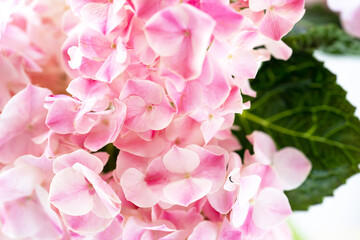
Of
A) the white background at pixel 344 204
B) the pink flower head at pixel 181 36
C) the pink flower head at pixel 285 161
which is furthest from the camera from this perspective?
the white background at pixel 344 204

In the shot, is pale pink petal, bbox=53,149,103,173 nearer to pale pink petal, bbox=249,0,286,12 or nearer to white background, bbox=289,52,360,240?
pale pink petal, bbox=249,0,286,12

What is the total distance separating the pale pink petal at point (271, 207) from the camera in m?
0.27

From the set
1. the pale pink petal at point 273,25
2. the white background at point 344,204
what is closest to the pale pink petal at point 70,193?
the pale pink petal at point 273,25

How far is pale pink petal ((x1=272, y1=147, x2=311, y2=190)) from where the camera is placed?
31 cm

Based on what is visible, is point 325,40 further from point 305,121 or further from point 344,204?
point 344,204

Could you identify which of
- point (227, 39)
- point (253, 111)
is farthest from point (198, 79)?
point (253, 111)

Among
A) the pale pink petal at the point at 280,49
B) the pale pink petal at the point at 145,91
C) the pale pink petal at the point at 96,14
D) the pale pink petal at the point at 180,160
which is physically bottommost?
the pale pink petal at the point at 180,160

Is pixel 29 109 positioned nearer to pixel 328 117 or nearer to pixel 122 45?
pixel 122 45

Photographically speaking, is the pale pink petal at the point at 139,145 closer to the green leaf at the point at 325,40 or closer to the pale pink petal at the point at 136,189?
the pale pink petal at the point at 136,189

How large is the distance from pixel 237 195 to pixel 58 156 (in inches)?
3.3

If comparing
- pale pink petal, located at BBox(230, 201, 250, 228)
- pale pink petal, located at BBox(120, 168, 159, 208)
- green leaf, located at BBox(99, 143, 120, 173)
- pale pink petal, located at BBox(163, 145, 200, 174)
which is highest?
pale pink petal, located at BBox(163, 145, 200, 174)

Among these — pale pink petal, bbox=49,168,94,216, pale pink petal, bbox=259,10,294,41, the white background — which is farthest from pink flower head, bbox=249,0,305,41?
the white background

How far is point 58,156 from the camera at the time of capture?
0.26m

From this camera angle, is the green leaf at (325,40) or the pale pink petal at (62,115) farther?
the green leaf at (325,40)
